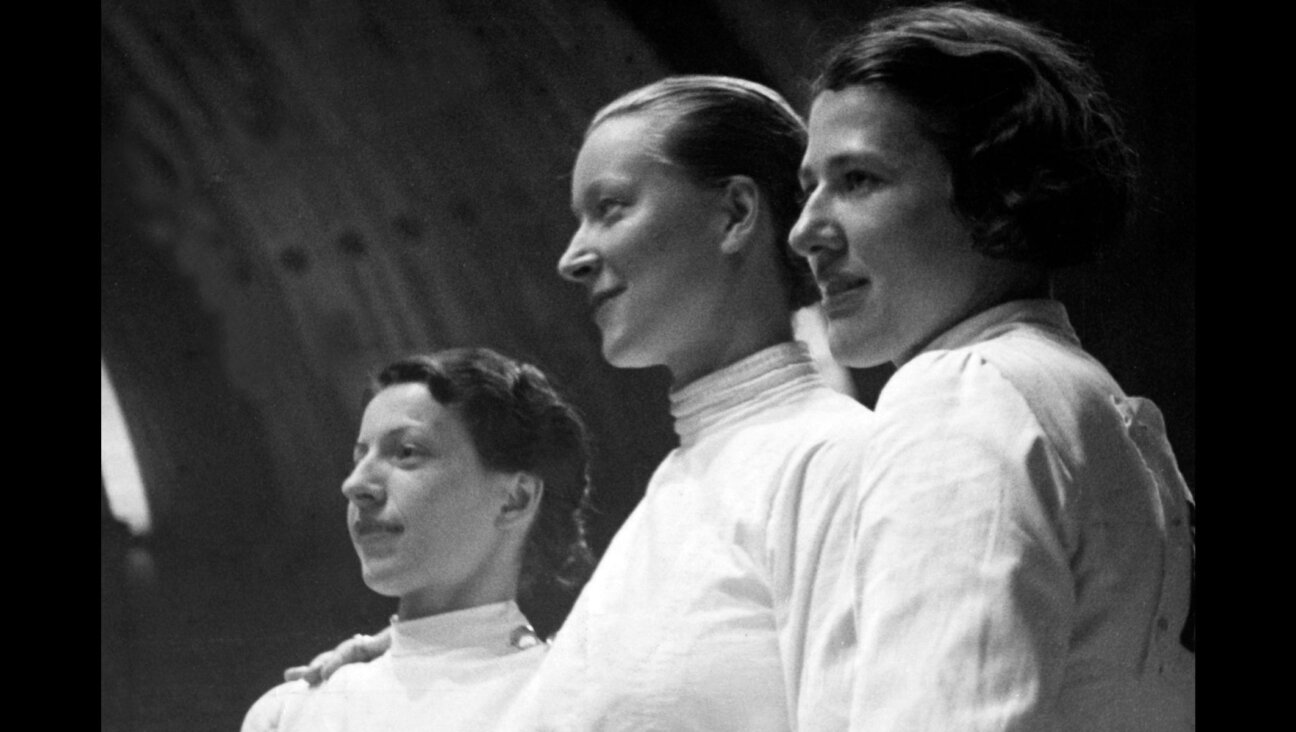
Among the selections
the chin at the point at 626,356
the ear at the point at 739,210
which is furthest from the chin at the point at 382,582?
the ear at the point at 739,210

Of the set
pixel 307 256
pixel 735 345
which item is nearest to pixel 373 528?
pixel 307 256

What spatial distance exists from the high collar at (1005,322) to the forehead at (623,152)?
0.35 meters

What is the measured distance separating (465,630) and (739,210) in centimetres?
46

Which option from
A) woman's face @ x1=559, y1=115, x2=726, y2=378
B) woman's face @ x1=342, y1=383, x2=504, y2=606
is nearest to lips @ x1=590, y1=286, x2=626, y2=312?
woman's face @ x1=559, y1=115, x2=726, y2=378

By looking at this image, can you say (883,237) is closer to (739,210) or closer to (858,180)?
(858,180)

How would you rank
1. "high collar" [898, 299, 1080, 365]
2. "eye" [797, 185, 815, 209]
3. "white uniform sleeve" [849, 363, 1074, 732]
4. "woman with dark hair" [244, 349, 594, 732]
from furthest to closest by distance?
"woman with dark hair" [244, 349, 594, 732]
"eye" [797, 185, 815, 209]
"high collar" [898, 299, 1080, 365]
"white uniform sleeve" [849, 363, 1074, 732]

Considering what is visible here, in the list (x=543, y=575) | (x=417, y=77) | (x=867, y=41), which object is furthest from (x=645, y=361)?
(x=417, y=77)

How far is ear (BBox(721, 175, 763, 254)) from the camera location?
135 centimetres

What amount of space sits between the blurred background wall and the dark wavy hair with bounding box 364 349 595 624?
0.02 meters

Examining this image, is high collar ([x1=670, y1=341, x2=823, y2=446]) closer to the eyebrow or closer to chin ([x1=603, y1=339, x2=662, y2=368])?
chin ([x1=603, y1=339, x2=662, y2=368])

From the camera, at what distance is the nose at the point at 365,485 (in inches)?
60.4

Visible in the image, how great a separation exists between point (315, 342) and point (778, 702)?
70cm

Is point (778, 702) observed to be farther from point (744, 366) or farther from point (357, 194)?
point (357, 194)

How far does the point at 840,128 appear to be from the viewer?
117 centimetres
